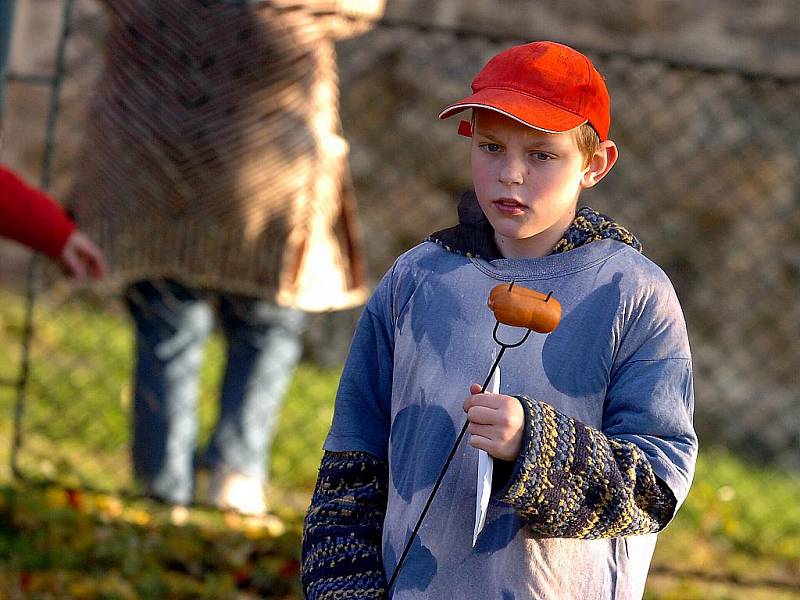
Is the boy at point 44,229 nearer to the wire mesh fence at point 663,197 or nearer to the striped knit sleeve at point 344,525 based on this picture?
the striped knit sleeve at point 344,525

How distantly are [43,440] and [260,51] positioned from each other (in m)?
1.85

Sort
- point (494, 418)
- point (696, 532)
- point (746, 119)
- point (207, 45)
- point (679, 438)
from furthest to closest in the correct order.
→ point (746, 119), point (696, 532), point (207, 45), point (679, 438), point (494, 418)

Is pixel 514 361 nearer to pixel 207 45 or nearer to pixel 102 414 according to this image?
pixel 207 45

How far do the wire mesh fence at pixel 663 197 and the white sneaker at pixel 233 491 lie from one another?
183 cm

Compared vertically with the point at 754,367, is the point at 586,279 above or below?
above

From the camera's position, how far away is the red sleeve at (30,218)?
9.14 feet

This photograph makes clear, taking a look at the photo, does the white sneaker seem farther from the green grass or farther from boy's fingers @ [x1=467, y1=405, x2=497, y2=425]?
boy's fingers @ [x1=467, y1=405, x2=497, y2=425]

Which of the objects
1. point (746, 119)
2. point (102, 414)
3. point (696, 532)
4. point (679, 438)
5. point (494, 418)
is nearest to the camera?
point (494, 418)

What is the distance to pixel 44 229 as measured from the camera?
288cm

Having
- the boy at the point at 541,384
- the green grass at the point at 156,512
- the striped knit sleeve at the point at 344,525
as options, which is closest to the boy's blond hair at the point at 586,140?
the boy at the point at 541,384

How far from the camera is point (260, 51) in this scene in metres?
3.08

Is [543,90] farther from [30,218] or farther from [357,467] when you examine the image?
[30,218]

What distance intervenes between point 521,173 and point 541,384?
261 millimetres

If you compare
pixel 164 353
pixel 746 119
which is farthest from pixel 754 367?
pixel 164 353
